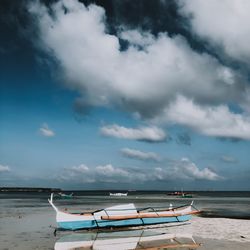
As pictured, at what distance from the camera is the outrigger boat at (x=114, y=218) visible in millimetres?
24000

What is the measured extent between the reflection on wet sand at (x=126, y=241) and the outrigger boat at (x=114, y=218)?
937mm

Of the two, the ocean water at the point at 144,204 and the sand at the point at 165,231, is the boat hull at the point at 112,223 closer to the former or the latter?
the sand at the point at 165,231

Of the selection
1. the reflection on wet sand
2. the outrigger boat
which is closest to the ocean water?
the outrigger boat

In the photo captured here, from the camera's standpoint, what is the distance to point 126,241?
20938mm

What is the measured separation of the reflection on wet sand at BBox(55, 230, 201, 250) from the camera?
19203 mm

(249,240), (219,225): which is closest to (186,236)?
(249,240)

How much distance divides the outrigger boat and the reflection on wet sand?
0.94 m

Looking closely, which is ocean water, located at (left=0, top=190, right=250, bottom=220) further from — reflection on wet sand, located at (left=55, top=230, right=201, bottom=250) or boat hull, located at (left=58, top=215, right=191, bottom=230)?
reflection on wet sand, located at (left=55, top=230, right=201, bottom=250)

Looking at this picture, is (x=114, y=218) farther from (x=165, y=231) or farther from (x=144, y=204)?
(x=144, y=204)

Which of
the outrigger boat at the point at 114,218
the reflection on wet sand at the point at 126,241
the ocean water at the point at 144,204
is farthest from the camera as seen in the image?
the ocean water at the point at 144,204

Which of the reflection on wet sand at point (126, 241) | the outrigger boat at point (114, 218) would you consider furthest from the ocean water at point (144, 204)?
the reflection on wet sand at point (126, 241)

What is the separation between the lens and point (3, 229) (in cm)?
2561

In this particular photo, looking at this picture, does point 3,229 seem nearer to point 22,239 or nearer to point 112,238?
point 22,239

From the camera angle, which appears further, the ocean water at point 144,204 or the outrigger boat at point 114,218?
the ocean water at point 144,204
